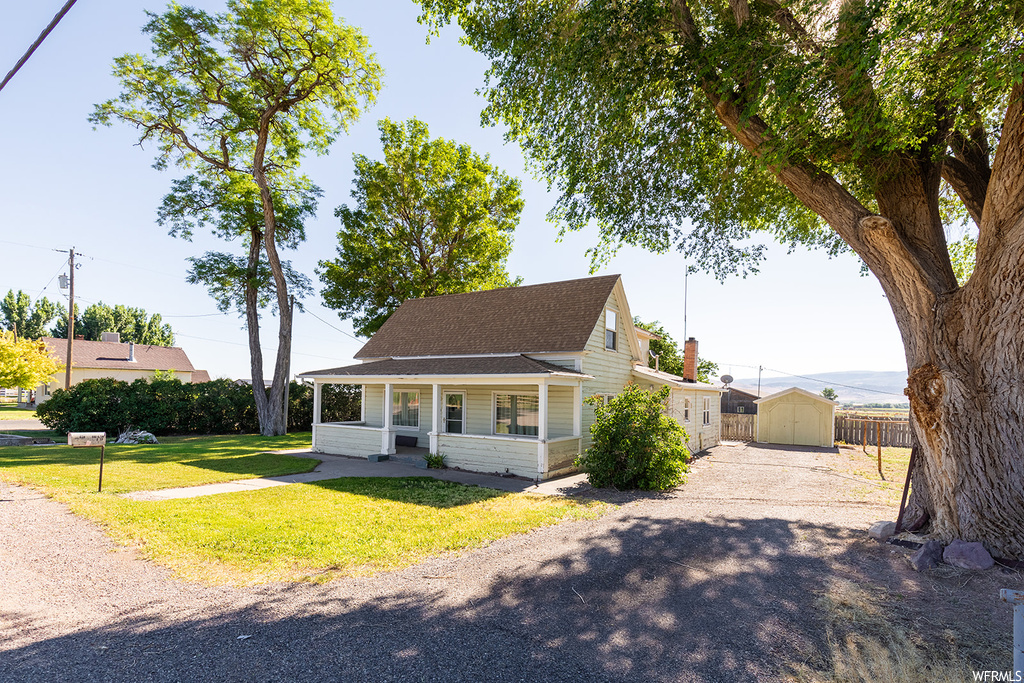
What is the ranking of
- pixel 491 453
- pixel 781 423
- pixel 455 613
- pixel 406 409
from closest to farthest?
pixel 455 613, pixel 491 453, pixel 406 409, pixel 781 423

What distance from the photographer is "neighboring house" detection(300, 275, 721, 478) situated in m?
14.4

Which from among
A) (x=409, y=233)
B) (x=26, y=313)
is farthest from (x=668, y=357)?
(x=26, y=313)

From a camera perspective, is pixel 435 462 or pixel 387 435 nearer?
pixel 435 462

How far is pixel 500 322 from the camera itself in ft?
61.1

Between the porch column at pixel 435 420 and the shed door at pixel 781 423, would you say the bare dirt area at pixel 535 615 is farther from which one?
the shed door at pixel 781 423

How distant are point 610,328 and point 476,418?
18.5ft

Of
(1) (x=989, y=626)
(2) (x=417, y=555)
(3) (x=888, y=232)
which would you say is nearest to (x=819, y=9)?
(3) (x=888, y=232)

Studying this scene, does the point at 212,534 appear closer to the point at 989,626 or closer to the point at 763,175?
the point at 989,626

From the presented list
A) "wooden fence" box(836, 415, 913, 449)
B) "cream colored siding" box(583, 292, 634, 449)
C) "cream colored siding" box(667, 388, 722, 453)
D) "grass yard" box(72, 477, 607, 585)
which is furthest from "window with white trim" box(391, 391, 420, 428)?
"wooden fence" box(836, 415, 913, 449)

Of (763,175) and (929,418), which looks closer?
(929,418)

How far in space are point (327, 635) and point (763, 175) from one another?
483 inches

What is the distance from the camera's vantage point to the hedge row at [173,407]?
20.8 m

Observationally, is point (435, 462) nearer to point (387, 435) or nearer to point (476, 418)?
point (387, 435)

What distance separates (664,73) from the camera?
9977 millimetres
